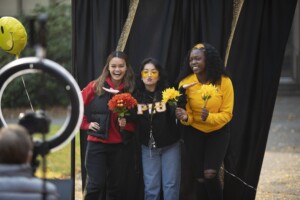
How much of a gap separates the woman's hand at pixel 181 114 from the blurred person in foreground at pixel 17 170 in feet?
7.85

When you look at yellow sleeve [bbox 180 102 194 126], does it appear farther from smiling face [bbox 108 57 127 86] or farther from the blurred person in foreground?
the blurred person in foreground

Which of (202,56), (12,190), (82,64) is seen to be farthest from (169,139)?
(12,190)

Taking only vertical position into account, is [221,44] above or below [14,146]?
above

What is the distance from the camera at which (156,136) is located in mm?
5914

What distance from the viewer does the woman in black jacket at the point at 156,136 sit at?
589 centimetres

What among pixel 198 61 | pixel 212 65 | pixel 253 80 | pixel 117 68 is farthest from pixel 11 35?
pixel 253 80

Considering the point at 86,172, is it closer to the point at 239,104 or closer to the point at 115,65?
the point at 115,65

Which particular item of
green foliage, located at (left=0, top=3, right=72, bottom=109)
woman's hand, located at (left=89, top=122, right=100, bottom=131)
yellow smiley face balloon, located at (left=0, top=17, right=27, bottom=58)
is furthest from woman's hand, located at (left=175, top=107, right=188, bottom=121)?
green foliage, located at (left=0, top=3, right=72, bottom=109)

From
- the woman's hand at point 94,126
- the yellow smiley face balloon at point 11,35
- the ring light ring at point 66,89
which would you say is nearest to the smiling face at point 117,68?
the woman's hand at point 94,126

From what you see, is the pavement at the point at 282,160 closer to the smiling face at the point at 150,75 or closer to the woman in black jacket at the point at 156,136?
the woman in black jacket at the point at 156,136

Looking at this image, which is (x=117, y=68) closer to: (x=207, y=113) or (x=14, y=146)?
(x=207, y=113)

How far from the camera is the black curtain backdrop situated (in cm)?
638

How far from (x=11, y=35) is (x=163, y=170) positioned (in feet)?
6.69

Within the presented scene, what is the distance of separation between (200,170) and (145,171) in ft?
1.70
